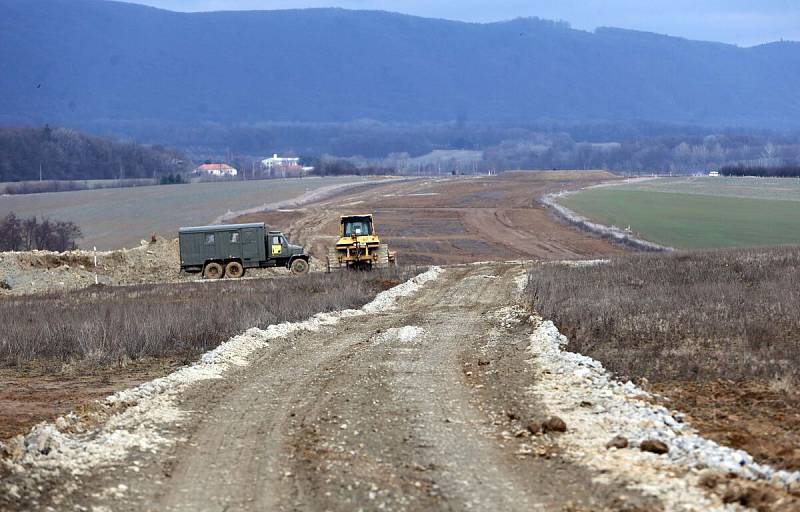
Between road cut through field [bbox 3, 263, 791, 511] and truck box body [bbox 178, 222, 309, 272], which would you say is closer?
road cut through field [bbox 3, 263, 791, 511]

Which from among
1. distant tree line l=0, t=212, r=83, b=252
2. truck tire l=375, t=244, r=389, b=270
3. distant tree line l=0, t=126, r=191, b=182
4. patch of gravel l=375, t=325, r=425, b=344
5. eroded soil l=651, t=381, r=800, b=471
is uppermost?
distant tree line l=0, t=126, r=191, b=182

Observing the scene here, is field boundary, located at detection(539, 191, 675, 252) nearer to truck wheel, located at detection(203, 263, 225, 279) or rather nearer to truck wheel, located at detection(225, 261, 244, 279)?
truck wheel, located at detection(225, 261, 244, 279)

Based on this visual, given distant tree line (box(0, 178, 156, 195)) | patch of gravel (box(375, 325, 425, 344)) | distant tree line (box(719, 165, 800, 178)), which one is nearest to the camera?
patch of gravel (box(375, 325, 425, 344))

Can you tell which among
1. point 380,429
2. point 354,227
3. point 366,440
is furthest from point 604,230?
point 366,440

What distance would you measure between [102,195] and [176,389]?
105633 mm

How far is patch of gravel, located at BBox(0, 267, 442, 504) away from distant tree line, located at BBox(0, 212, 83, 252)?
6174cm

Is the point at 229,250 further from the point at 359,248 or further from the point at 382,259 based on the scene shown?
the point at 382,259

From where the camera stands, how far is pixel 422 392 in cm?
1460

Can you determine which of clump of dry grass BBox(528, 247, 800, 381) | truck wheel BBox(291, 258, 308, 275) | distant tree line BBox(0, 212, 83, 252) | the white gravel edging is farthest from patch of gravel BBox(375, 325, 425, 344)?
distant tree line BBox(0, 212, 83, 252)

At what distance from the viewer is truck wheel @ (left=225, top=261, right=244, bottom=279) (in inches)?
1884

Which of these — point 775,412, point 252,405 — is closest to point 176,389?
point 252,405

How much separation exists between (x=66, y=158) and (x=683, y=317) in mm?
172555

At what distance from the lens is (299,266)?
48.4 metres

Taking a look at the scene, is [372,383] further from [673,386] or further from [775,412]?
[775,412]
